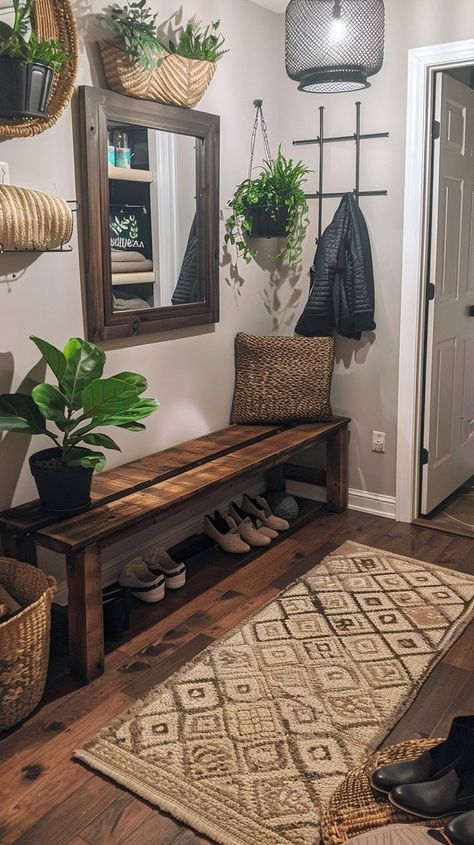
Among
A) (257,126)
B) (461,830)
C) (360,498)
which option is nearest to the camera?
(461,830)

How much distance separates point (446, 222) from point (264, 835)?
284cm

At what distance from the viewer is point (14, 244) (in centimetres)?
233

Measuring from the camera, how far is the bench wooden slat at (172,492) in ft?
7.91

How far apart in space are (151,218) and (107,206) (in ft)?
0.97

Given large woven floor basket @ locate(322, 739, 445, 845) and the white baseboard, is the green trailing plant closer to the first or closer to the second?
the white baseboard

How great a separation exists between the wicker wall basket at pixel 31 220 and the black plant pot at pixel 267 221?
1292 mm

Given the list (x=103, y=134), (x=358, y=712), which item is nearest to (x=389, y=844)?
(x=358, y=712)

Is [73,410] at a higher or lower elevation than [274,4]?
lower

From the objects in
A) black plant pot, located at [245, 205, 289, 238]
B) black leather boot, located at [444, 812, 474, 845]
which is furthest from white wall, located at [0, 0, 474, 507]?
black leather boot, located at [444, 812, 474, 845]

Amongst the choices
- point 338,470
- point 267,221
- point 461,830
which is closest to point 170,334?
point 267,221

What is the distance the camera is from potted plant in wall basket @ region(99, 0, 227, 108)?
9.06 feet

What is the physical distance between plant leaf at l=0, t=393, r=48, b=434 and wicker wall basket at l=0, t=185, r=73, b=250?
478 millimetres

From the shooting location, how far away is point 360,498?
3992 millimetres

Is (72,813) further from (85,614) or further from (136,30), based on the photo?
(136,30)
